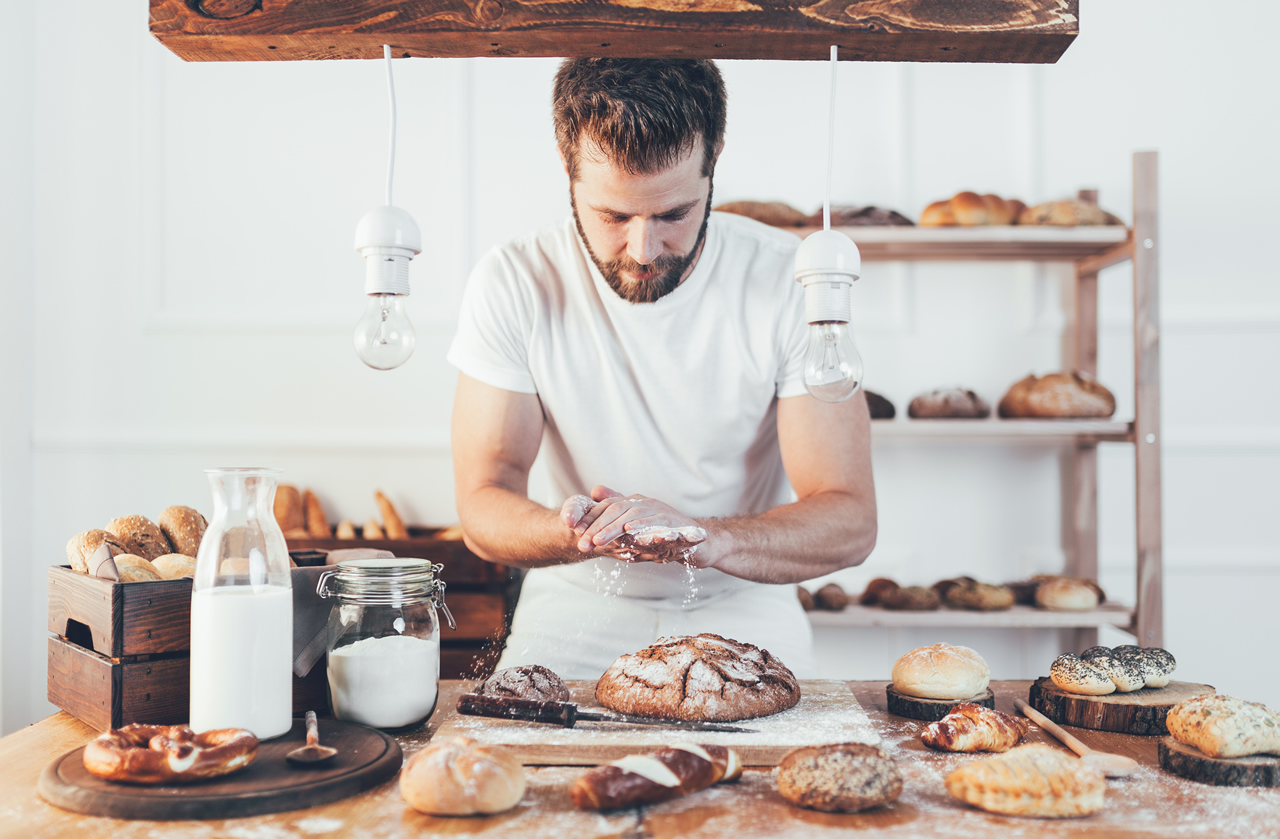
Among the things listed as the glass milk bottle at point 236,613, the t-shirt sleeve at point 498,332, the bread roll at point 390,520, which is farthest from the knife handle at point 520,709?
the bread roll at point 390,520

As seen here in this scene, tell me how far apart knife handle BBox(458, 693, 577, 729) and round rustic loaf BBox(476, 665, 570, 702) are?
0.6 inches

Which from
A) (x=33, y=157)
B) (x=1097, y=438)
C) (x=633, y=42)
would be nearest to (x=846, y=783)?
(x=633, y=42)

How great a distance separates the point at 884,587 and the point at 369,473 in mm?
1649

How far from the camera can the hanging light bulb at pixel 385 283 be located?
3.65 ft

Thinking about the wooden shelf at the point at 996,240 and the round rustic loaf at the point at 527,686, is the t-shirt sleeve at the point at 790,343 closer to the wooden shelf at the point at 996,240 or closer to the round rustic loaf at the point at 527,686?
the wooden shelf at the point at 996,240

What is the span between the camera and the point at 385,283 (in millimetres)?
1126

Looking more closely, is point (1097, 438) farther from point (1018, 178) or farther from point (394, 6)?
point (394, 6)

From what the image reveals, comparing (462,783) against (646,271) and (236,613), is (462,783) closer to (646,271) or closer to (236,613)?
(236,613)

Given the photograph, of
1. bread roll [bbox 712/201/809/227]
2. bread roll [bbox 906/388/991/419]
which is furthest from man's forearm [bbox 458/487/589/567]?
bread roll [bbox 906/388/991/419]

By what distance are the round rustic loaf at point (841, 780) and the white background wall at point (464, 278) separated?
2.00 m

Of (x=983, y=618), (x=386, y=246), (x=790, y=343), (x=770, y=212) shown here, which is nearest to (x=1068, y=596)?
(x=983, y=618)

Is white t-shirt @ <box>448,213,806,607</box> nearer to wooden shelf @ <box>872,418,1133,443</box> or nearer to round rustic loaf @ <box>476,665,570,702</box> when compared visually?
round rustic loaf @ <box>476,665,570,702</box>

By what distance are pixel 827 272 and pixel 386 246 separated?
0.54 meters

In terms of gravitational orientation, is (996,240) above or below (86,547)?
above
